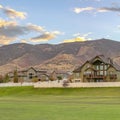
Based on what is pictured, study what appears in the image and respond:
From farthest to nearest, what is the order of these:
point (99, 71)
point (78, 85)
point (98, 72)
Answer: point (98, 72)
point (99, 71)
point (78, 85)

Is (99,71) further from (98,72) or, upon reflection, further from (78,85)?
(78,85)

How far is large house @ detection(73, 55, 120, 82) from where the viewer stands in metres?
145

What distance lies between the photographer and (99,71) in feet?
486

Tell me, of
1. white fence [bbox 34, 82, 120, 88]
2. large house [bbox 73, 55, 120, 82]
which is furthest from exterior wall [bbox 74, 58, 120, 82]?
white fence [bbox 34, 82, 120, 88]

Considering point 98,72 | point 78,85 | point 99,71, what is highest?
point 99,71

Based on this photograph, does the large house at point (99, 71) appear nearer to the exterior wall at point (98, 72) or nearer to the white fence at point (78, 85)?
the exterior wall at point (98, 72)

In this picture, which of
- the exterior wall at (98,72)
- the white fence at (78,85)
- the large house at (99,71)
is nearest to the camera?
the white fence at (78,85)

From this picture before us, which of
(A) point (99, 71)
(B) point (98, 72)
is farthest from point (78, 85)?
(B) point (98, 72)

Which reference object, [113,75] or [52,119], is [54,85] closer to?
[113,75]

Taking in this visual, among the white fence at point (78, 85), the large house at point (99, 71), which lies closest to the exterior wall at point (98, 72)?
the large house at point (99, 71)

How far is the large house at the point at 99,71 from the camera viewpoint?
145m

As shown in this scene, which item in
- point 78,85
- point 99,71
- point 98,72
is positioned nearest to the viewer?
point 78,85

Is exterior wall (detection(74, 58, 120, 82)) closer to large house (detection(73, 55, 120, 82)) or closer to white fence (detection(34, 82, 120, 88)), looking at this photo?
large house (detection(73, 55, 120, 82))

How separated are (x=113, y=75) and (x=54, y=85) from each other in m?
31.3
